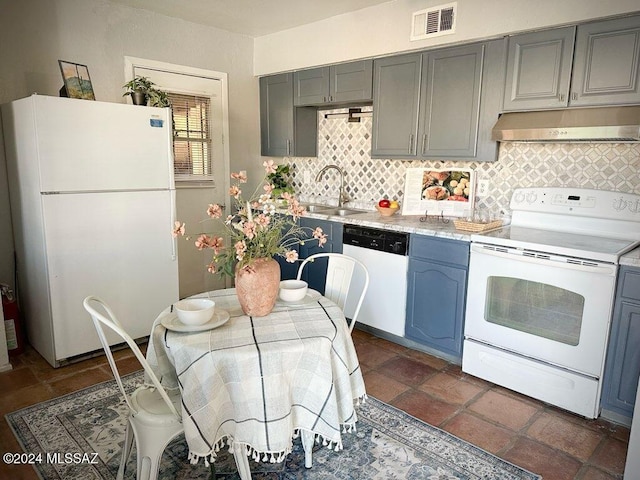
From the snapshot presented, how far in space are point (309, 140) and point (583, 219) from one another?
253cm

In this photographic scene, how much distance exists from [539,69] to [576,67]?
0.21m

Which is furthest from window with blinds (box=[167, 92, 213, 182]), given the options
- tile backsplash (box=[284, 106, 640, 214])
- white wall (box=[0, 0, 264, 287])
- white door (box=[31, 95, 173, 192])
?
tile backsplash (box=[284, 106, 640, 214])

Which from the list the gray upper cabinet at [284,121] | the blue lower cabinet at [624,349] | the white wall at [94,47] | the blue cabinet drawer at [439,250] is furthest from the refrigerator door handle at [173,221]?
the blue lower cabinet at [624,349]

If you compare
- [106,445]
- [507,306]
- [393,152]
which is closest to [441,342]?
[507,306]

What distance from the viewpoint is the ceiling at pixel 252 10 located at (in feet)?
11.3

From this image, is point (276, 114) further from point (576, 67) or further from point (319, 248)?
point (576, 67)

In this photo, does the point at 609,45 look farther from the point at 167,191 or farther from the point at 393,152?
the point at 167,191

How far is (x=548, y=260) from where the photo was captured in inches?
95.7

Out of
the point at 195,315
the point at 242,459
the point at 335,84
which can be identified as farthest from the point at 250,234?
the point at 335,84

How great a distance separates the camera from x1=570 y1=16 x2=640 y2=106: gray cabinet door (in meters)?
2.37

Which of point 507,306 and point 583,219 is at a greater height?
point 583,219

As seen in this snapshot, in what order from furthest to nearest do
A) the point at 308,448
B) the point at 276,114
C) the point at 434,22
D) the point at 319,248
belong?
the point at 276,114 → the point at 319,248 → the point at 434,22 → the point at 308,448

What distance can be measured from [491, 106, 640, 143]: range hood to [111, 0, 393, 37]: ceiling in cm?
143

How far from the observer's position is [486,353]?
2.78 metres
